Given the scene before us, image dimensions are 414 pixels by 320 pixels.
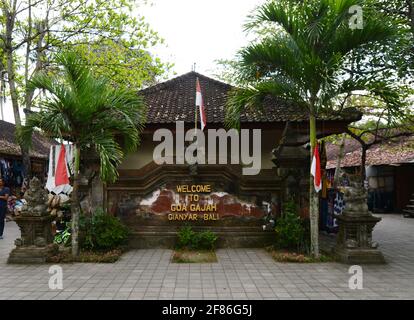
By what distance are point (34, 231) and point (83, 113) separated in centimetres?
283

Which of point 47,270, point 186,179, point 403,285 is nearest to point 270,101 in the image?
point 186,179

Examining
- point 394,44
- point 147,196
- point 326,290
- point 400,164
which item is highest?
point 394,44

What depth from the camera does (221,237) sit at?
10047 mm

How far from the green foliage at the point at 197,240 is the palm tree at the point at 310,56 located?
247cm

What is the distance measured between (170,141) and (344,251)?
6.37 metres

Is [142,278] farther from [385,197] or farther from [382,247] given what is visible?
[385,197]

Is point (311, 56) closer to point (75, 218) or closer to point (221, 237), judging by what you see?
point (221, 237)

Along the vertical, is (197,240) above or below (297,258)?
above

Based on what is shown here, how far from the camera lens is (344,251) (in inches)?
324

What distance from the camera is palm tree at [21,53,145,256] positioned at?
812 cm

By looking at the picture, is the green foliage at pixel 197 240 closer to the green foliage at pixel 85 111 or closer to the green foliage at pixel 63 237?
the green foliage at pixel 85 111

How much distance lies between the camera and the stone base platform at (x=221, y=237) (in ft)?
32.9

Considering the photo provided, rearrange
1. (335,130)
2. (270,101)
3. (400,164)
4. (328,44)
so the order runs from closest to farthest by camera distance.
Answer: (328,44) → (335,130) → (270,101) → (400,164)

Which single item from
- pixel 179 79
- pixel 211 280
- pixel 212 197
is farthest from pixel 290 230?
pixel 179 79
